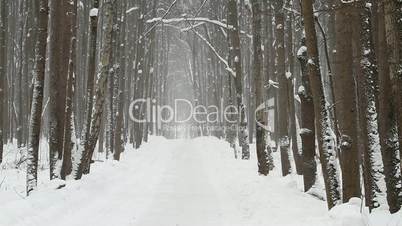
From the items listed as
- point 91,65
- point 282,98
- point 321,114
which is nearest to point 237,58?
point 282,98

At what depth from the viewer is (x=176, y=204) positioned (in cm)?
953

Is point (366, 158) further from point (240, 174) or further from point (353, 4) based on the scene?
point (240, 174)

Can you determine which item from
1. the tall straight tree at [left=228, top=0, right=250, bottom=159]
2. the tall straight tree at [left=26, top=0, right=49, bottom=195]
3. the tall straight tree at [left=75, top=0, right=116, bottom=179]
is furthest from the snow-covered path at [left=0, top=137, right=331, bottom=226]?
the tall straight tree at [left=228, top=0, right=250, bottom=159]

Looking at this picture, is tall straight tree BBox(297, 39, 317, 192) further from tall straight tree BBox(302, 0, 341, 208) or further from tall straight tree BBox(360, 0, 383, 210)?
tall straight tree BBox(360, 0, 383, 210)

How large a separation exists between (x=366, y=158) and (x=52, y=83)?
815 cm

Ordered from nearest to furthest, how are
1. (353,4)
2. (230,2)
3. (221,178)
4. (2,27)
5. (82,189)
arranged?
1. (353,4)
2. (82,189)
3. (221,178)
4. (2,27)
5. (230,2)

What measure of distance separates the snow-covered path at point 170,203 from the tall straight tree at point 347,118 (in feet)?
2.39

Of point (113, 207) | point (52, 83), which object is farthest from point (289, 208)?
point (52, 83)

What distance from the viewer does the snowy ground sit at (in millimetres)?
7270

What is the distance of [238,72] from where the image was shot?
18.2 metres

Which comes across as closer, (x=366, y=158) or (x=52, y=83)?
(x=366, y=158)

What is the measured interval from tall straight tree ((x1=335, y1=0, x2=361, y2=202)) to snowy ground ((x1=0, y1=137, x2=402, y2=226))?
665 millimetres

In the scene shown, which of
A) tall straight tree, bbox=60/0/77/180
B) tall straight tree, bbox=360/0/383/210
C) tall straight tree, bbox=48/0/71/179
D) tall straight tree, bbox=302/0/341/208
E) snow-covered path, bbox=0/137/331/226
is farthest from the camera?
tall straight tree, bbox=60/0/77/180

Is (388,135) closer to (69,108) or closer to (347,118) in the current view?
(347,118)
